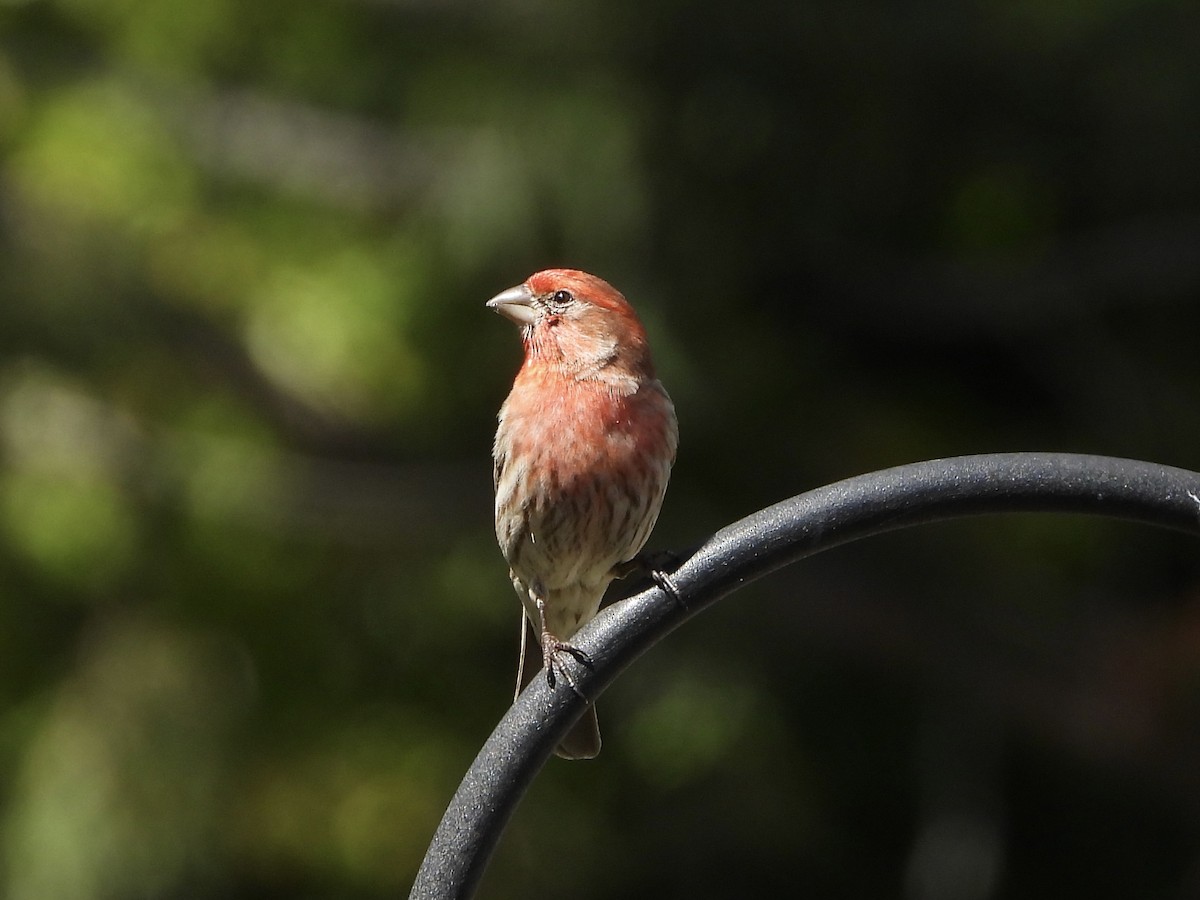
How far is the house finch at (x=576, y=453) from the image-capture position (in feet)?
11.7

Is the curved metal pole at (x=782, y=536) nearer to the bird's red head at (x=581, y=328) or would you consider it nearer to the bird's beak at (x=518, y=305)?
the bird's red head at (x=581, y=328)

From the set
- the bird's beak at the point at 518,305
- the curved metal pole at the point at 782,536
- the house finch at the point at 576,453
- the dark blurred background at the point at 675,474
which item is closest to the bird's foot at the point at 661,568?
the curved metal pole at the point at 782,536

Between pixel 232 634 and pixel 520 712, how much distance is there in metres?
4.28

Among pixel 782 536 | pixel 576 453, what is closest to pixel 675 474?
pixel 576 453

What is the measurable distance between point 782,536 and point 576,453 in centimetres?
118

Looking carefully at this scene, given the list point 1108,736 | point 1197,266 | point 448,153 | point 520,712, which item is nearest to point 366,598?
point 448,153

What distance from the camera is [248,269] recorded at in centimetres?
629

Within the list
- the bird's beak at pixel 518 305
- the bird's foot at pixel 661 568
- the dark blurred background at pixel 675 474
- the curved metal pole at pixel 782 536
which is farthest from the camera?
the dark blurred background at pixel 675 474

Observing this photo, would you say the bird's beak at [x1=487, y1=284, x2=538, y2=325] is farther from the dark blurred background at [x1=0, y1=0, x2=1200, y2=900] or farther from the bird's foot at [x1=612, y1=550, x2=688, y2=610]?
the dark blurred background at [x1=0, y1=0, x2=1200, y2=900]

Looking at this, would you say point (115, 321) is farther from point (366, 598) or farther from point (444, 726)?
point (444, 726)

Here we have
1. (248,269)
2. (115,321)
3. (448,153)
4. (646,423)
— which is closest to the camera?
(646,423)

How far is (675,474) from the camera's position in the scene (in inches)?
227

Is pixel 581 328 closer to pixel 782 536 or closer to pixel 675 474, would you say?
pixel 782 536

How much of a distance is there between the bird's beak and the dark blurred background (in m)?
1.21
